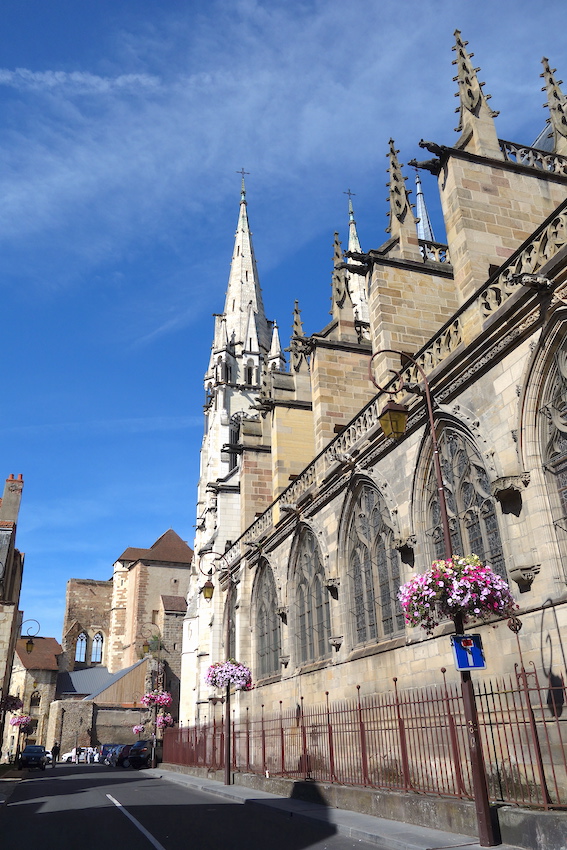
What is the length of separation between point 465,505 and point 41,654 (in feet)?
196

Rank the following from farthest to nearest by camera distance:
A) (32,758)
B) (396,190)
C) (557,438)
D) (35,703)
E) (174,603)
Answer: (174,603), (35,703), (32,758), (396,190), (557,438)

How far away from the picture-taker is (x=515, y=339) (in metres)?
9.62

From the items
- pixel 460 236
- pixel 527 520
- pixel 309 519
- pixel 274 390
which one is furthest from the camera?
pixel 274 390

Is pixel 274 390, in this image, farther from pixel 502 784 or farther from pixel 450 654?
pixel 502 784

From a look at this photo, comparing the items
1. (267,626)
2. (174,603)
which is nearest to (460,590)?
(267,626)

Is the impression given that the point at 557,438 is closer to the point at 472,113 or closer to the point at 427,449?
the point at 427,449

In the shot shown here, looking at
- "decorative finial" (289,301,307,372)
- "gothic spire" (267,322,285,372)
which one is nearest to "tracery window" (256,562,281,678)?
"decorative finial" (289,301,307,372)

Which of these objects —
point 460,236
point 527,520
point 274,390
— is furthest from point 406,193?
point 527,520

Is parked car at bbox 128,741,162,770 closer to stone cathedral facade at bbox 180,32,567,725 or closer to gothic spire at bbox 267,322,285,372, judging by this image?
stone cathedral facade at bbox 180,32,567,725

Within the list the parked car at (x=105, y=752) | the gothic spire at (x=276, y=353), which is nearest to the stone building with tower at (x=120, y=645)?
the parked car at (x=105, y=752)

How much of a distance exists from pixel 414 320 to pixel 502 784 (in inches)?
386

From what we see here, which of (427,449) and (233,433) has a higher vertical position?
(233,433)

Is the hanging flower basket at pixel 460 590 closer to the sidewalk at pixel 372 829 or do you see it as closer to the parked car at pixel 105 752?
the sidewalk at pixel 372 829

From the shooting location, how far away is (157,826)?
10.1m
